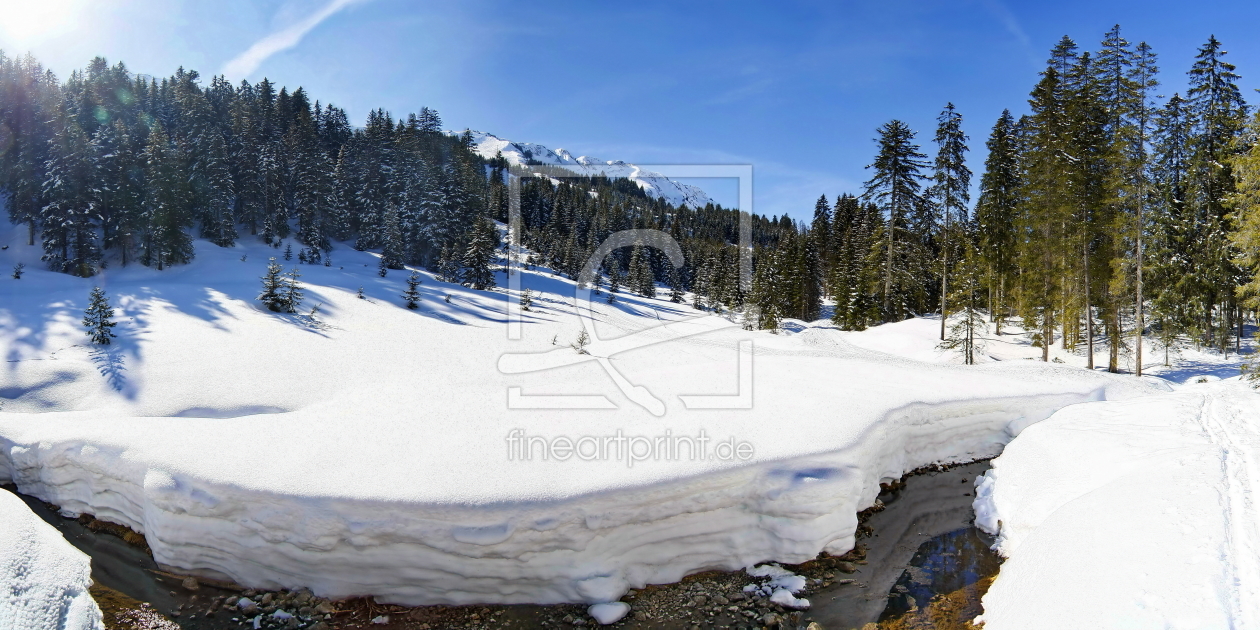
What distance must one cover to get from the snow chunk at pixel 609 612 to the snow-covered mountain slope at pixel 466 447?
7.9 inches

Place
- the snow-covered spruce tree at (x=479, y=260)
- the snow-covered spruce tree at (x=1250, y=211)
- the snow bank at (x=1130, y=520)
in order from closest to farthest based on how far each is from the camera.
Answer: the snow bank at (x=1130, y=520) < the snow-covered spruce tree at (x=1250, y=211) < the snow-covered spruce tree at (x=479, y=260)

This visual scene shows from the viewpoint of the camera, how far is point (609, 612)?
7648mm

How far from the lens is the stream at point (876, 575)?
25.6ft

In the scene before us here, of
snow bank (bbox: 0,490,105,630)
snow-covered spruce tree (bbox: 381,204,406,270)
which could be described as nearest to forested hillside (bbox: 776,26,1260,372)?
snow bank (bbox: 0,490,105,630)

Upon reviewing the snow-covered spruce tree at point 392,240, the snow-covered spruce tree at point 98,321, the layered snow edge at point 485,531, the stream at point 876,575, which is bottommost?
the stream at point 876,575

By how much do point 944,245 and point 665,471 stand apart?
26669 mm

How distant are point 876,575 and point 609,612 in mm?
4715

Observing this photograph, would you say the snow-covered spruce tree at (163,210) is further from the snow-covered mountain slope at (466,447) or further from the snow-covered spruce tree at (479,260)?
the snow-covered spruce tree at (479,260)

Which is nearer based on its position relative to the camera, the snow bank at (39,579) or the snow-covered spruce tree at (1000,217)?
the snow bank at (39,579)

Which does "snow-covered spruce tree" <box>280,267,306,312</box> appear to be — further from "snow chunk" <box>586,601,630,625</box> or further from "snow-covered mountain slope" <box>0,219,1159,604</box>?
"snow chunk" <box>586,601,630,625</box>

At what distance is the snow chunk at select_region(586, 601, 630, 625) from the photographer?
757 cm

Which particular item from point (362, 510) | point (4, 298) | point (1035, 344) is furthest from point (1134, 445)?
point (4, 298)

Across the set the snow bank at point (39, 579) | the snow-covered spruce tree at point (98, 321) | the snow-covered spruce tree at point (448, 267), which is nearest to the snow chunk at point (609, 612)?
the snow bank at point (39, 579)

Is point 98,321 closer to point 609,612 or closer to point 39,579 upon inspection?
point 39,579
